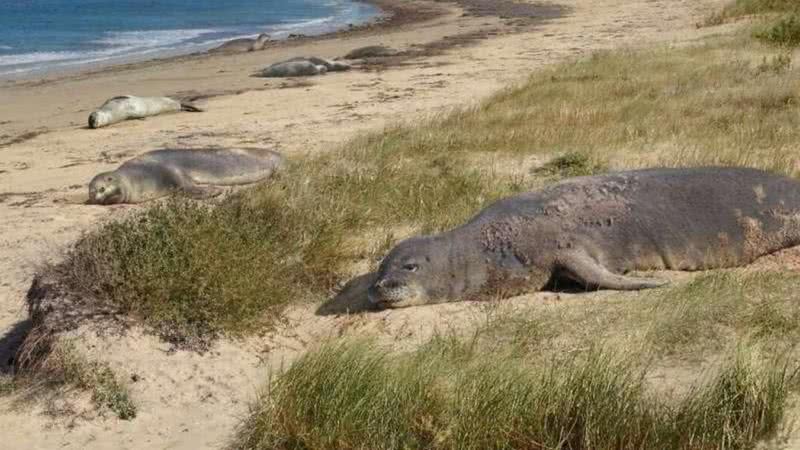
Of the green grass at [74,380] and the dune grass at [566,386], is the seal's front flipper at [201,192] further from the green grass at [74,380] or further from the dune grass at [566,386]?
the dune grass at [566,386]

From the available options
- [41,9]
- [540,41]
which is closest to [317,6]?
[41,9]

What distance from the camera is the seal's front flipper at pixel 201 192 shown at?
9.29 meters

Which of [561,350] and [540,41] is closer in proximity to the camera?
[561,350]

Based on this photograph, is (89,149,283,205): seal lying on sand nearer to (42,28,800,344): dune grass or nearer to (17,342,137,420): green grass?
(42,28,800,344): dune grass

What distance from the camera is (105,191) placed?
962 centimetres

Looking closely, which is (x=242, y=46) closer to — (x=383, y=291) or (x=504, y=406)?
(x=383, y=291)

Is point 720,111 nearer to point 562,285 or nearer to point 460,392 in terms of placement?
point 562,285

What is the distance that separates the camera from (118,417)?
16.0ft

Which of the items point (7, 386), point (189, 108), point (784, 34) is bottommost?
point (189, 108)

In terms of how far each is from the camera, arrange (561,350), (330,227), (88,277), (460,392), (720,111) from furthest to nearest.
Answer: (720,111) < (330,227) < (88,277) < (561,350) < (460,392)

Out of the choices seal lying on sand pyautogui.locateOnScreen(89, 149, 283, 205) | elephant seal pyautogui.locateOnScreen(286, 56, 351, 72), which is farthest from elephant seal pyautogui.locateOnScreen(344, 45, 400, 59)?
seal lying on sand pyautogui.locateOnScreen(89, 149, 283, 205)

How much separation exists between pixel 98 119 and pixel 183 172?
562 cm

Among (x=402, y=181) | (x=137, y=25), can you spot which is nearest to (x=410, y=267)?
(x=402, y=181)

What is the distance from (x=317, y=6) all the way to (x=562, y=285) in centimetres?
5240
